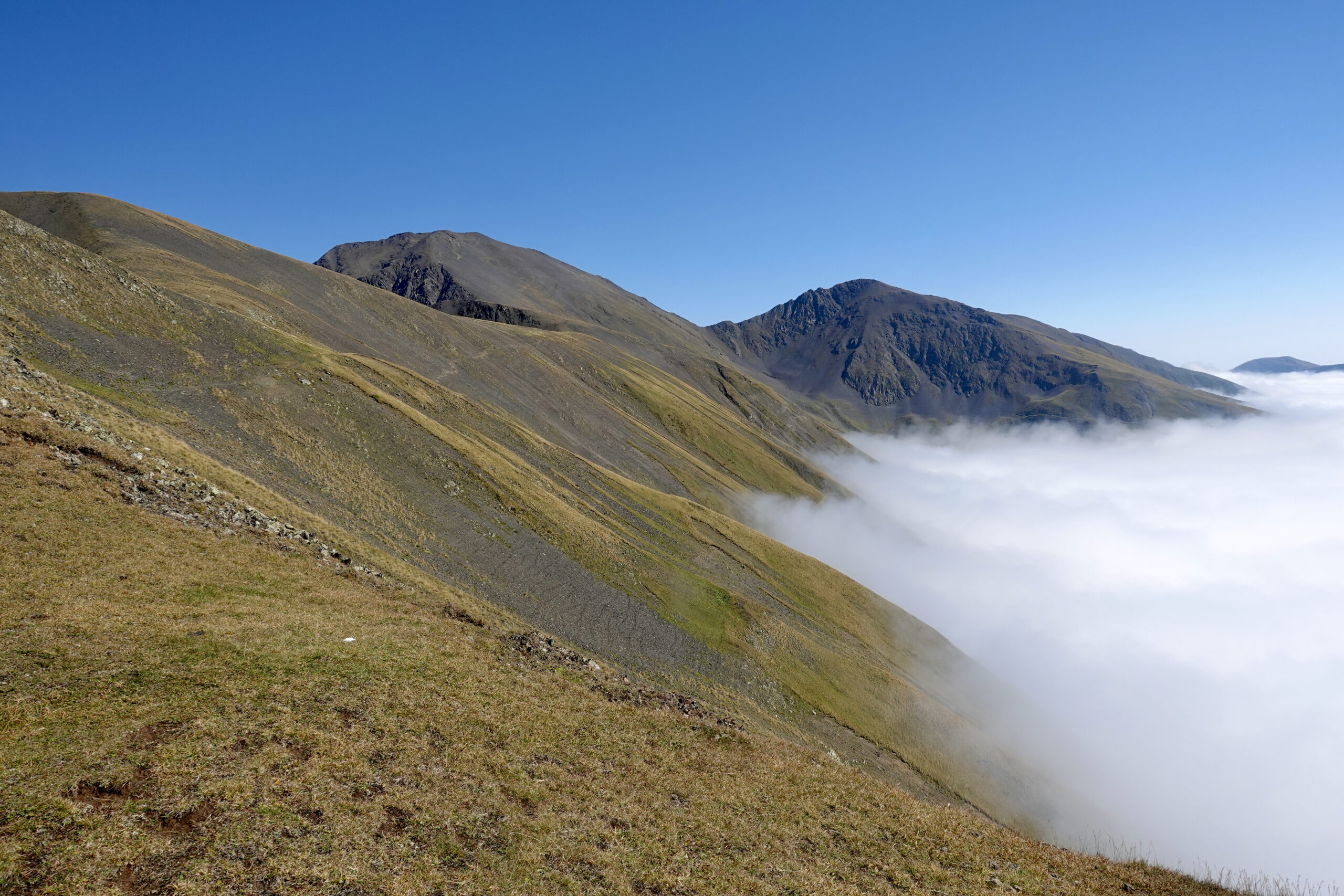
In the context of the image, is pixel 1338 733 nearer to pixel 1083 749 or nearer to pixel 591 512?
pixel 1083 749

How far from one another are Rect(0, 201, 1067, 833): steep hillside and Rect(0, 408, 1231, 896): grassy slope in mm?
11626

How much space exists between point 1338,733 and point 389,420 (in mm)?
248521

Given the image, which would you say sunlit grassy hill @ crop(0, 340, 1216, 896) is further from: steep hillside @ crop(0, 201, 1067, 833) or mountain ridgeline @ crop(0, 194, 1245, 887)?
steep hillside @ crop(0, 201, 1067, 833)

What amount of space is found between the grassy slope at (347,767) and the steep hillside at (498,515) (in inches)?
458

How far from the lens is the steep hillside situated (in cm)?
4388

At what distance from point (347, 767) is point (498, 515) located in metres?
42.0

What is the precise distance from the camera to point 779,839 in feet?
53.0

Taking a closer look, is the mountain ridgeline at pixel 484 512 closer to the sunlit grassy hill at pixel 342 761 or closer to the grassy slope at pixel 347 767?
the sunlit grassy hill at pixel 342 761

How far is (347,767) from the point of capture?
48.2 feet

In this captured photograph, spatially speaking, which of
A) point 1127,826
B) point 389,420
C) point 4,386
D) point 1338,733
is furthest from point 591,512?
point 1338,733

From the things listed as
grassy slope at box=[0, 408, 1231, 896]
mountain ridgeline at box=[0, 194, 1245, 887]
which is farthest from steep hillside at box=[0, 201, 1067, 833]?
grassy slope at box=[0, 408, 1231, 896]

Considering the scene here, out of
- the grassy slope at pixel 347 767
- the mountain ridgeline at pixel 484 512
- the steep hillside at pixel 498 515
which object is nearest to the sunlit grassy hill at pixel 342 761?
the grassy slope at pixel 347 767

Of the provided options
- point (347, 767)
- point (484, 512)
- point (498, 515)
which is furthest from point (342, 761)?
point (498, 515)

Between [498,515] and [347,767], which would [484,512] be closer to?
[498,515]
